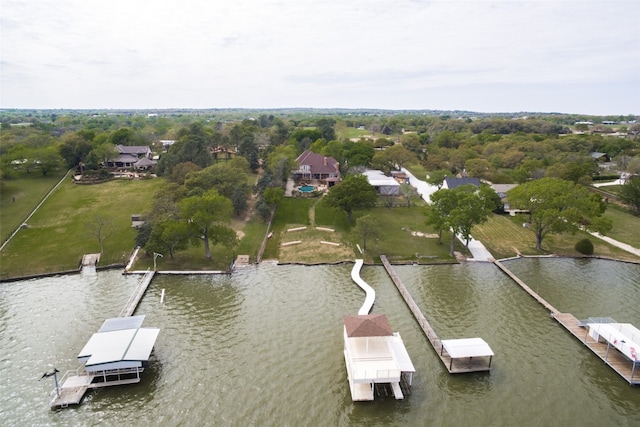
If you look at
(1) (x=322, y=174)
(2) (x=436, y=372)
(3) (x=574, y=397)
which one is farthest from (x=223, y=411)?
(1) (x=322, y=174)

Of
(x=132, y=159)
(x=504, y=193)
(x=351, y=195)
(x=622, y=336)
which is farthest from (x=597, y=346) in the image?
(x=132, y=159)

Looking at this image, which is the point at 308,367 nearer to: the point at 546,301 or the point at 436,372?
the point at 436,372

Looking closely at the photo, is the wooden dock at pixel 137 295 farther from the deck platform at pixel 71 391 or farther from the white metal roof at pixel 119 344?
the deck platform at pixel 71 391

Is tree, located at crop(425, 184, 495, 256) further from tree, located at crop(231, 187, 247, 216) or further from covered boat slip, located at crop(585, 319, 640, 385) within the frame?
tree, located at crop(231, 187, 247, 216)

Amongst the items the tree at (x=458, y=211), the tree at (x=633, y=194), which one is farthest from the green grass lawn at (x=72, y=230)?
the tree at (x=633, y=194)

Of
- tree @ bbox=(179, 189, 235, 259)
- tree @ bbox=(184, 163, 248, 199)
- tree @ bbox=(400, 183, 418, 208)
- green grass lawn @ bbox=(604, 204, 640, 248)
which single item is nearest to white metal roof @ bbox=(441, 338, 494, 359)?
tree @ bbox=(179, 189, 235, 259)
